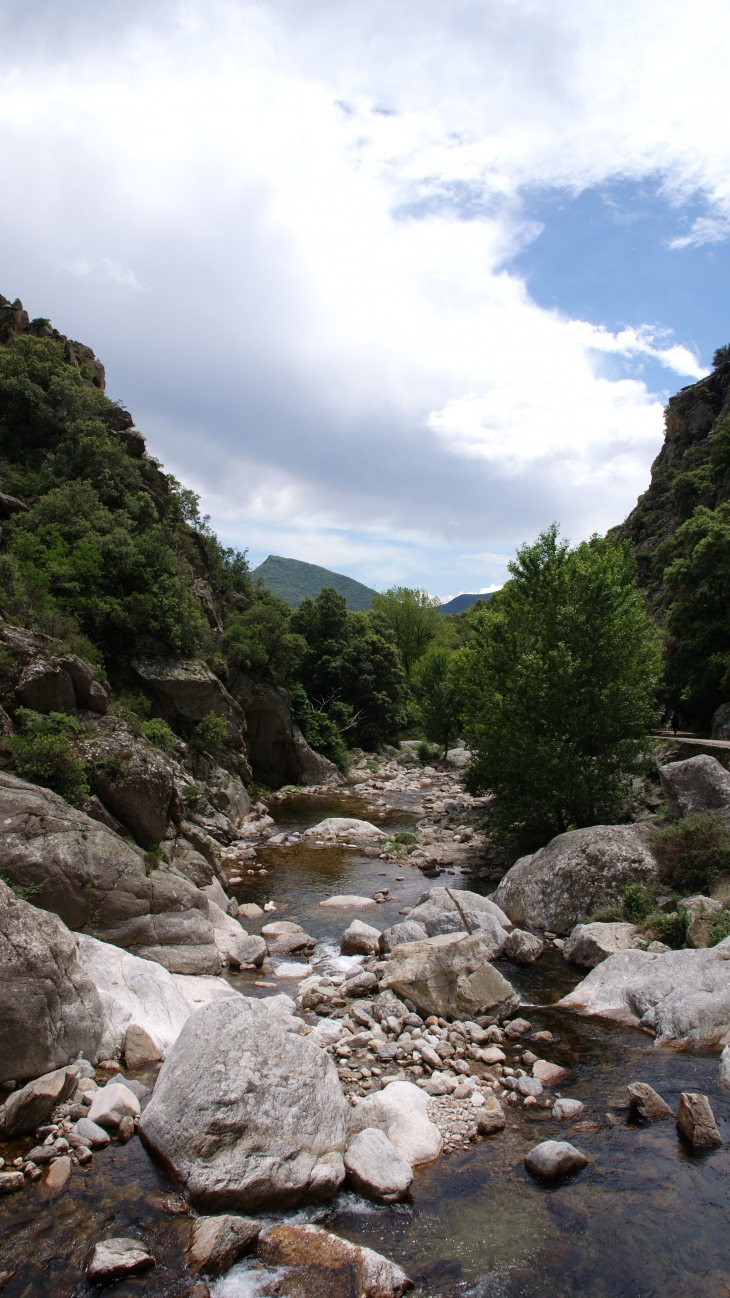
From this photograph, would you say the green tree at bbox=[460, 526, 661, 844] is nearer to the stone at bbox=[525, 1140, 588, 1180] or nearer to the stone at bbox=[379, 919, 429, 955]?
the stone at bbox=[379, 919, 429, 955]

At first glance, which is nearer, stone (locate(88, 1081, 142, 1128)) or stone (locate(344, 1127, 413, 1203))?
stone (locate(344, 1127, 413, 1203))

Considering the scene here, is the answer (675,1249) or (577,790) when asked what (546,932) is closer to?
(577,790)

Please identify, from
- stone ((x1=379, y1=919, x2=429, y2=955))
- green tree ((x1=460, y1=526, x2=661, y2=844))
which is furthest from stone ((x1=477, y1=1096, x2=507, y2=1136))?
green tree ((x1=460, y1=526, x2=661, y2=844))

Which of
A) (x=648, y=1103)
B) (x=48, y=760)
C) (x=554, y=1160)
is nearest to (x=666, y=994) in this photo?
(x=648, y=1103)

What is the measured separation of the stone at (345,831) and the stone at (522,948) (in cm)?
1368

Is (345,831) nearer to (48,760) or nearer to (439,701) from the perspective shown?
(48,760)

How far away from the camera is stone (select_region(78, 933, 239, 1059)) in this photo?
9.51 m

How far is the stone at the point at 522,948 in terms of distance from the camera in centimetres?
1474

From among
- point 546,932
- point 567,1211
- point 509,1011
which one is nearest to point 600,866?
point 546,932

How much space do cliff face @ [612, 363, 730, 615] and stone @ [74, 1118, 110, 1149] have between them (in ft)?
210

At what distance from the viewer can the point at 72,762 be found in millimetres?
15359

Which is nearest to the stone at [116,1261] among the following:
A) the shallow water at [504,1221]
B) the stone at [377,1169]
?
the shallow water at [504,1221]

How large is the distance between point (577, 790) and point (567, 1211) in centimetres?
1476

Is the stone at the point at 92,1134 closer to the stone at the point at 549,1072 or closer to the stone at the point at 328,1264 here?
the stone at the point at 328,1264
